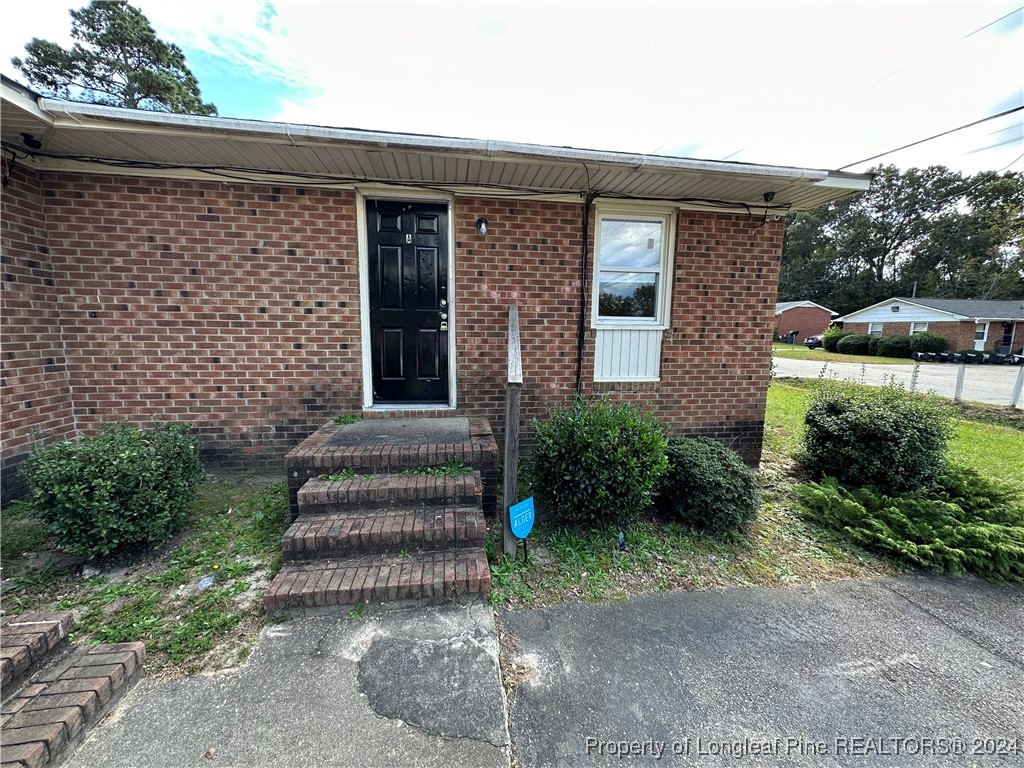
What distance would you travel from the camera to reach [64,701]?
1.58 m

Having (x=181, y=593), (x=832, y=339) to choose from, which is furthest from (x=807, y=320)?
(x=181, y=593)

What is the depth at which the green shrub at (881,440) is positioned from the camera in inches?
142

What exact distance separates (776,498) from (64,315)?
6461 mm

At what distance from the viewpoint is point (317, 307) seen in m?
3.87

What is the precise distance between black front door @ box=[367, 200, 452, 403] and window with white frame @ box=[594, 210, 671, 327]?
5.27 ft

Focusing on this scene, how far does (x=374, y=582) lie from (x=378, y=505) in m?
0.60

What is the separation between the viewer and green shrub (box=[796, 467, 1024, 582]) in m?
2.78

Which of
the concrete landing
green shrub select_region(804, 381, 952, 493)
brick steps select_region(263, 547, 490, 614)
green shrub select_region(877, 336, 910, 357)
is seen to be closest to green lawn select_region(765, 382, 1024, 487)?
green shrub select_region(804, 381, 952, 493)

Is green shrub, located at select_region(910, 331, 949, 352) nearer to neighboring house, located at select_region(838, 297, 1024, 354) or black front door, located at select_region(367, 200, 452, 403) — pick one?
neighboring house, located at select_region(838, 297, 1024, 354)

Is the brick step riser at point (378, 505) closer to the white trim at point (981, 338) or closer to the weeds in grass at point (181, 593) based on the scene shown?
the weeds in grass at point (181, 593)

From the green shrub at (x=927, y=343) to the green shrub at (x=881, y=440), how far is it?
2956 cm

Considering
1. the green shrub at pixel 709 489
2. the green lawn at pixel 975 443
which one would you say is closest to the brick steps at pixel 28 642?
the green shrub at pixel 709 489

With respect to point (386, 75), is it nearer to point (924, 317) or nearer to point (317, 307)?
point (317, 307)

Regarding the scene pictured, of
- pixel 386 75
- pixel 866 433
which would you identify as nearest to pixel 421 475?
pixel 866 433
